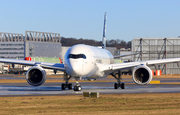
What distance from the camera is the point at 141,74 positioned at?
30781 mm

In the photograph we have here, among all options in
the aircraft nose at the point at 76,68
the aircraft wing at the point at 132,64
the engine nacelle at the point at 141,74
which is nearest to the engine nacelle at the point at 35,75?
the aircraft nose at the point at 76,68

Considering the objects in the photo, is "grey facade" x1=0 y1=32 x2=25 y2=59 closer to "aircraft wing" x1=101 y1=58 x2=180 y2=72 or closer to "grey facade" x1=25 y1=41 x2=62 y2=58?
"grey facade" x1=25 y1=41 x2=62 y2=58

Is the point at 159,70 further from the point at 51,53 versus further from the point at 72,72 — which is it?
the point at 51,53

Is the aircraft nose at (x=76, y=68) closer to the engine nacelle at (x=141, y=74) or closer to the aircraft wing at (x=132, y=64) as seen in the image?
the aircraft wing at (x=132, y=64)

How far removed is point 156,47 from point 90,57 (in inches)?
2260

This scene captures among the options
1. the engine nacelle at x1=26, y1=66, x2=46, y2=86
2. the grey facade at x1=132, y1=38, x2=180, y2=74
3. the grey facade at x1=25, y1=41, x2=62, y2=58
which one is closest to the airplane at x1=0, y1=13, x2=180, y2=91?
the engine nacelle at x1=26, y1=66, x2=46, y2=86

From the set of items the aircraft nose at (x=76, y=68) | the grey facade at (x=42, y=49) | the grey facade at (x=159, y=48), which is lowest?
the aircraft nose at (x=76, y=68)

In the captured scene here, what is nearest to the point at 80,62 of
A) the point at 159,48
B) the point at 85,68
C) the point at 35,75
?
the point at 85,68

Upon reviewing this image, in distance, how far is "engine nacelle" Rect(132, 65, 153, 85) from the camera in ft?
99.9

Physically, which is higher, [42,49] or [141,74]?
[42,49]

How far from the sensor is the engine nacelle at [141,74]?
1198 inches

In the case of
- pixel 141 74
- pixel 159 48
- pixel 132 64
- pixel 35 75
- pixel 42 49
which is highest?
pixel 42 49

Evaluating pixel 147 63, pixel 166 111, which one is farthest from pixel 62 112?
pixel 147 63

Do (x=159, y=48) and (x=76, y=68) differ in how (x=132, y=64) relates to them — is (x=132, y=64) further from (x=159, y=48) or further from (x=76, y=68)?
(x=159, y=48)
